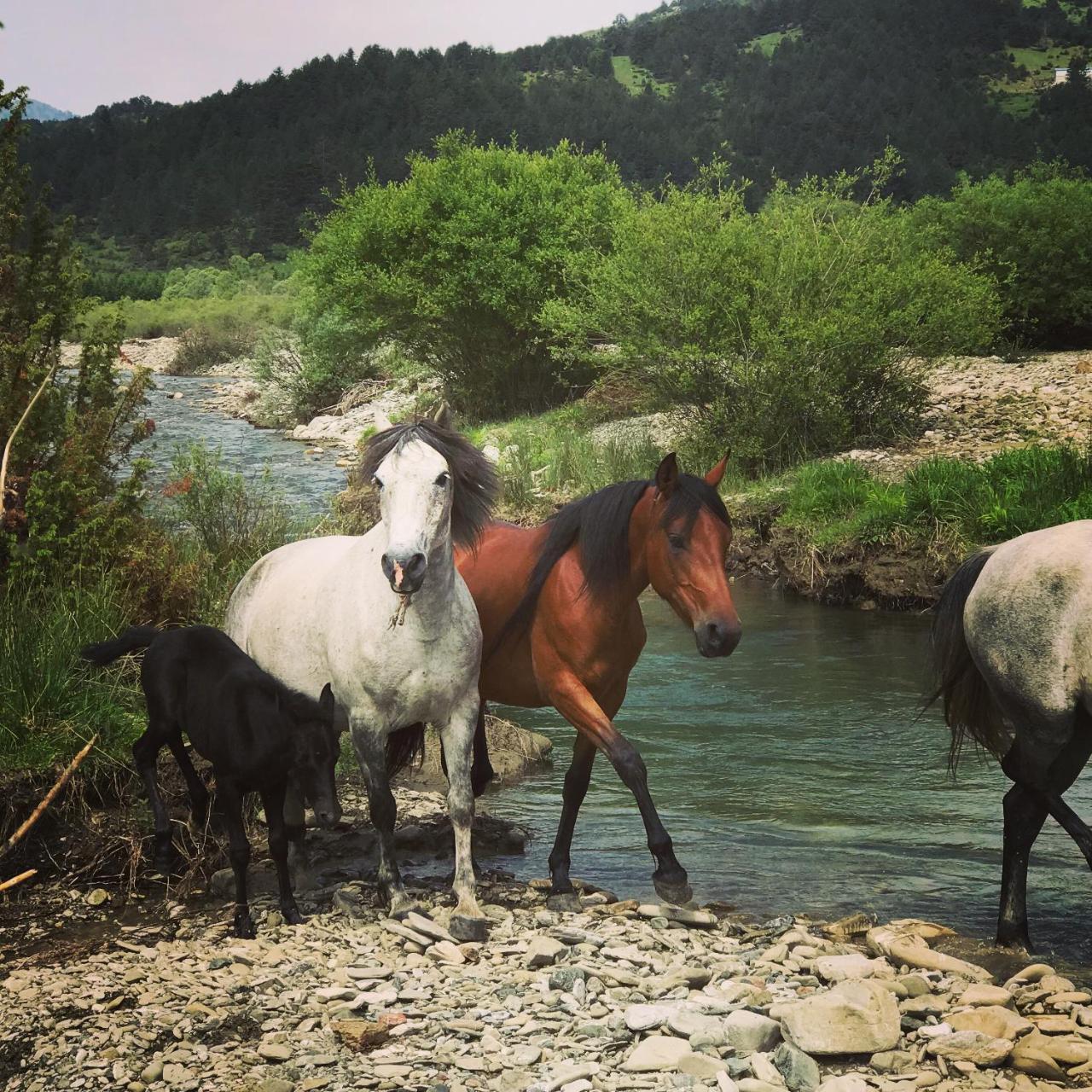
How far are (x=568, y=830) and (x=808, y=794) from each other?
277 cm

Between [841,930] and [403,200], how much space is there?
26035 millimetres

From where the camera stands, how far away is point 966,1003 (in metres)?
4.67

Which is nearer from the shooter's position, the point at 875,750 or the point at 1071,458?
the point at 875,750

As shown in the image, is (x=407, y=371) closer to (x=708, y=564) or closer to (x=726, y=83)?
(x=708, y=564)

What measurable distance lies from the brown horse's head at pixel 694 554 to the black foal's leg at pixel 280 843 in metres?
1.88

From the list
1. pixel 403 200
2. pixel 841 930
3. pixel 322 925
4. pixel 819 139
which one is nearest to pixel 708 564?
pixel 841 930

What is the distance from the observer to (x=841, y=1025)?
4.32 metres

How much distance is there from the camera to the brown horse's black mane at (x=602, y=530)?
219 inches

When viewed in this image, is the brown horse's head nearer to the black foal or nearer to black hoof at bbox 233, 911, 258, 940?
the black foal

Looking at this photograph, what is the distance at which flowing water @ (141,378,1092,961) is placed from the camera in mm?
6535

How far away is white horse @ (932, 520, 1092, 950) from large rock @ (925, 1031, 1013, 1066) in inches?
58.2

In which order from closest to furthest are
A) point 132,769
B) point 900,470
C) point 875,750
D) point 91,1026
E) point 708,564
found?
point 91,1026 < point 708,564 < point 132,769 < point 875,750 < point 900,470

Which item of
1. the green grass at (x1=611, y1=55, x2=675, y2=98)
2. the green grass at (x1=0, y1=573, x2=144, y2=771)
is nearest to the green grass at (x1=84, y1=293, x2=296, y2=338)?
the green grass at (x1=0, y1=573, x2=144, y2=771)

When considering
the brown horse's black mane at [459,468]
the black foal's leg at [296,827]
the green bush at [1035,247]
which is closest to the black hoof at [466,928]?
the black foal's leg at [296,827]
